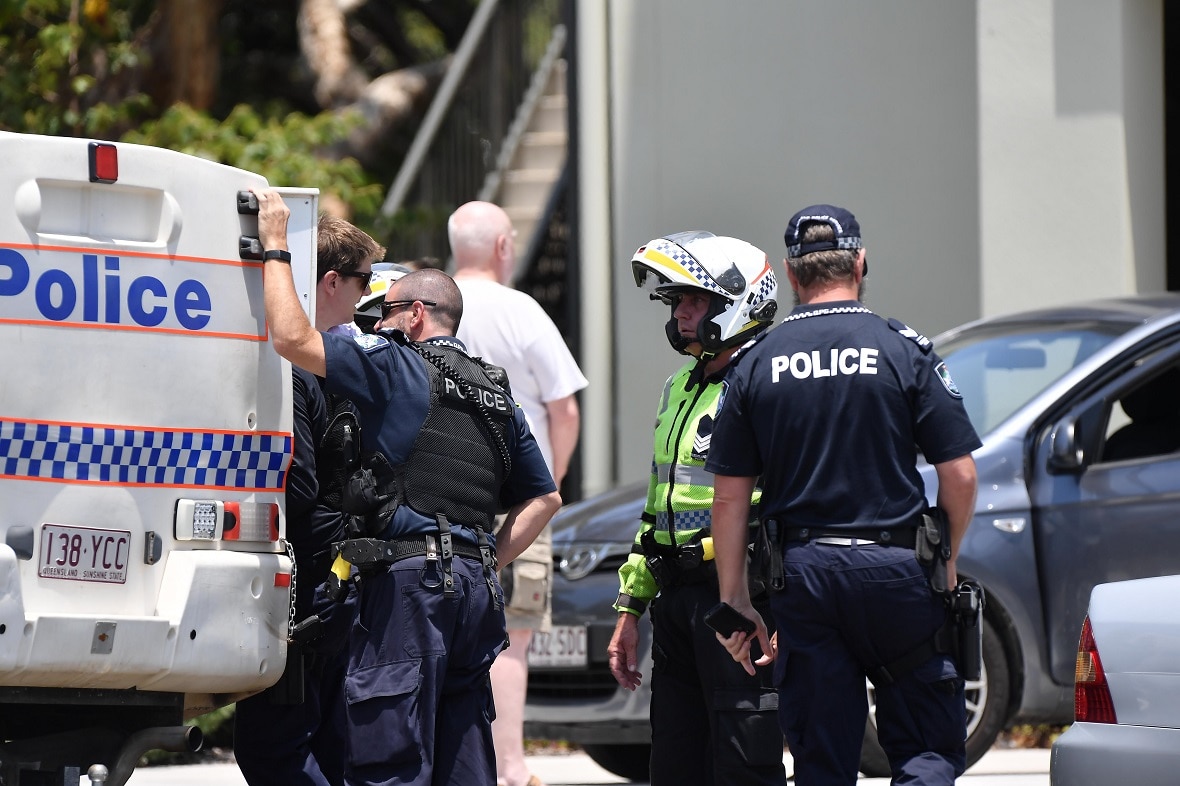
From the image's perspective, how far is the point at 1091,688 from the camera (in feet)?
15.5

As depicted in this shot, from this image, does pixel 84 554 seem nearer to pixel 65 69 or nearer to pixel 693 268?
pixel 693 268

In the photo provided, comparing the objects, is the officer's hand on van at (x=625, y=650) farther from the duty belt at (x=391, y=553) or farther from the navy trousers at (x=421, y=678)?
the duty belt at (x=391, y=553)

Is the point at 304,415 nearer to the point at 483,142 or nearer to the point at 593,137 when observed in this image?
the point at 593,137

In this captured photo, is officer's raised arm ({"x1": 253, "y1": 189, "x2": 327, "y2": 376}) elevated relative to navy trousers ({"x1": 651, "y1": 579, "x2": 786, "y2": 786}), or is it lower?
elevated

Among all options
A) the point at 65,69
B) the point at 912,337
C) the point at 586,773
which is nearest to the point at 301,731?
the point at 912,337

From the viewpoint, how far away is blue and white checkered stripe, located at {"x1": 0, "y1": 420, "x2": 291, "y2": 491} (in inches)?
175

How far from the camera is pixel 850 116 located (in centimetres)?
1198

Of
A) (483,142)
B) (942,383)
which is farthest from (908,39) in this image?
(942,383)

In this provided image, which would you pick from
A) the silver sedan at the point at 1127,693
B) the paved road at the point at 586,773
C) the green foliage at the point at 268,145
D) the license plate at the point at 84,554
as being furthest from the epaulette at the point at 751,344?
the green foliage at the point at 268,145

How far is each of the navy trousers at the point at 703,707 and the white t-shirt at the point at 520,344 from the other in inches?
70.9

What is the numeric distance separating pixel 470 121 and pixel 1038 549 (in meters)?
8.32

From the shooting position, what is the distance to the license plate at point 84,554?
14.7 ft

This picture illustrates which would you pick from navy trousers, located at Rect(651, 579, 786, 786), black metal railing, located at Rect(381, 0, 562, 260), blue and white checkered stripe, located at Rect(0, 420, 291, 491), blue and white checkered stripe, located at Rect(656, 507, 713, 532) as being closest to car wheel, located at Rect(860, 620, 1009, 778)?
navy trousers, located at Rect(651, 579, 786, 786)

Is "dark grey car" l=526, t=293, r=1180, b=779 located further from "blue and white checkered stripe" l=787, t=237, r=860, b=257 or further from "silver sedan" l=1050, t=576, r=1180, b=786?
"silver sedan" l=1050, t=576, r=1180, b=786
